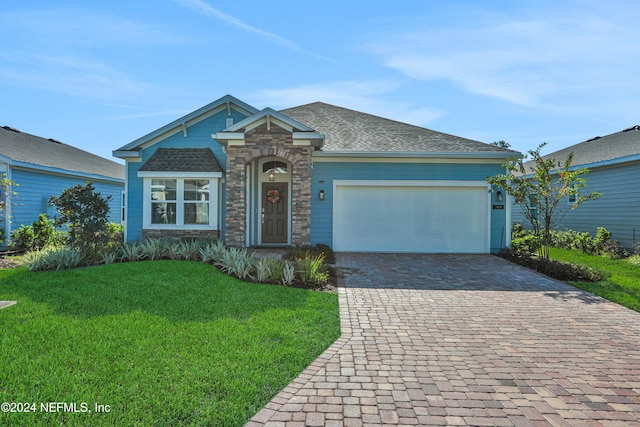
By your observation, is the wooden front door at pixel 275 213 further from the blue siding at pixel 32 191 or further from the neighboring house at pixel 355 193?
the blue siding at pixel 32 191

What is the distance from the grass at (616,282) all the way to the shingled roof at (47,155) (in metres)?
17.4

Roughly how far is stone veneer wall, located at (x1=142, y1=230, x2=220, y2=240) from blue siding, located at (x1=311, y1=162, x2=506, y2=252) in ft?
11.0

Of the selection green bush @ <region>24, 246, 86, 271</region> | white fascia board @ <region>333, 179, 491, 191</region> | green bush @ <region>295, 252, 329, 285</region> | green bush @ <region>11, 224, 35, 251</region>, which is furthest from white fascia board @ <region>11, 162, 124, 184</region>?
green bush @ <region>295, 252, 329, 285</region>

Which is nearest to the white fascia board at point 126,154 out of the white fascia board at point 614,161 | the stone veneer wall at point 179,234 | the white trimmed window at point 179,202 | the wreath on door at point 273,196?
the white trimmed window at point 179,202

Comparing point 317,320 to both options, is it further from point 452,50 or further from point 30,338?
point 452,50

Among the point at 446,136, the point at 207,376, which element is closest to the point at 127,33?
the point at 207,376

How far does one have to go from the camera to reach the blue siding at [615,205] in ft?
41.2

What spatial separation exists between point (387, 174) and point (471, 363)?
857 cm

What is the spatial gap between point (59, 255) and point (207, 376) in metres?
7.27

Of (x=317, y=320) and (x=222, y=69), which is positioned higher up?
(x=222, y=69)

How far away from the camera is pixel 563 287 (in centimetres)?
767

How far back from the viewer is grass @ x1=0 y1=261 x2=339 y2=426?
2.98 metres

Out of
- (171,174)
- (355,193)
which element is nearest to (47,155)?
(171,174)

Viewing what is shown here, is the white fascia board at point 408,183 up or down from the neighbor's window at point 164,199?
up
